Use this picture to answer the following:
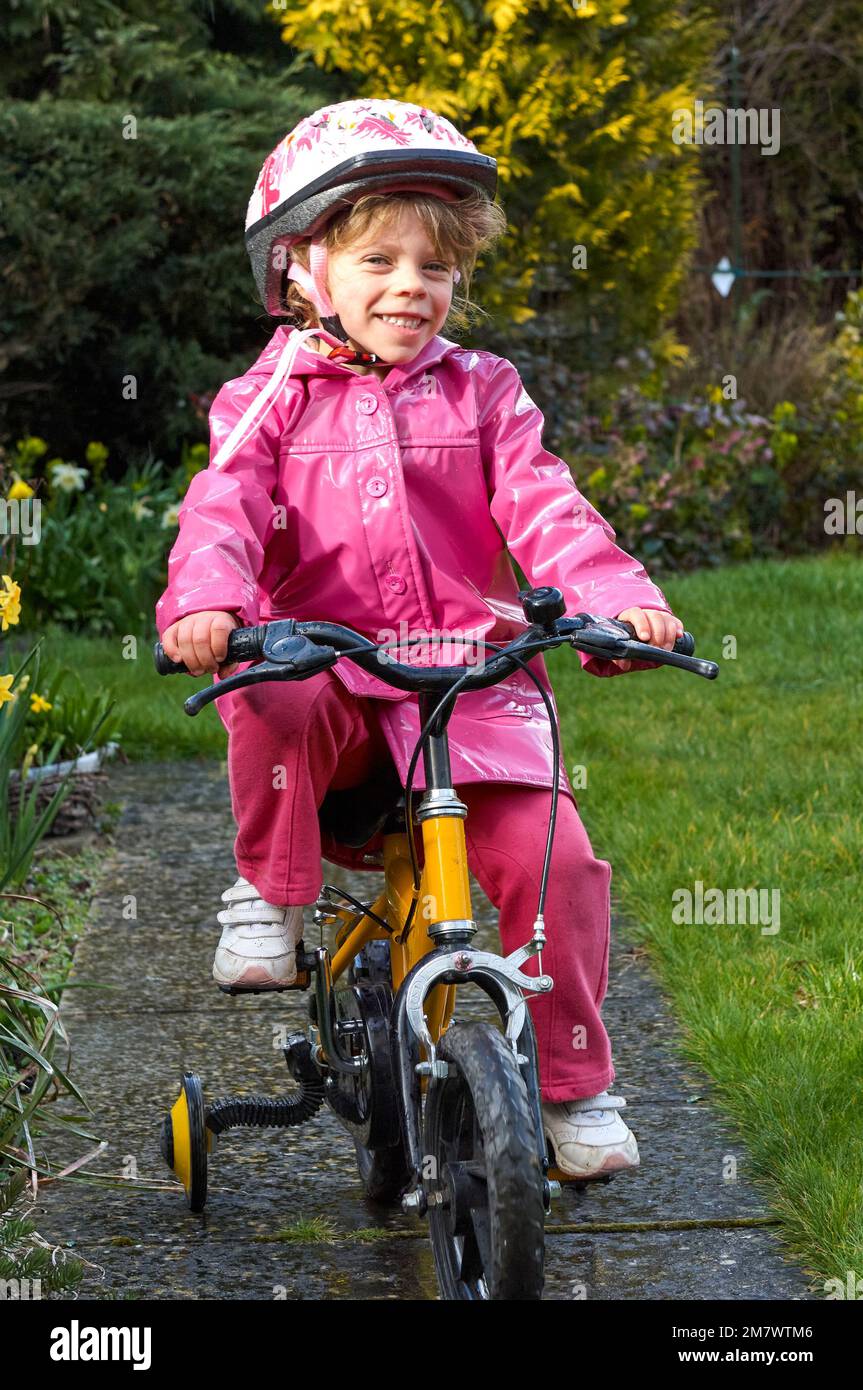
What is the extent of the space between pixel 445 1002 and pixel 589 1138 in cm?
30

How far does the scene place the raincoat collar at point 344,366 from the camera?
2.66m

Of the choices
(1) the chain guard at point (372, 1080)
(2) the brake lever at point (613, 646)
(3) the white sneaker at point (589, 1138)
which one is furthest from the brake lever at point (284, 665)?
(3) the white sneaker at point (589, 1138)

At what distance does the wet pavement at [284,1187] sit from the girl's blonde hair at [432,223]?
4.39 ft

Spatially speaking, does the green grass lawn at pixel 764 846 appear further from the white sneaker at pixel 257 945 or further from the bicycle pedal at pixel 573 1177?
the white sneaker at pixel 257 945

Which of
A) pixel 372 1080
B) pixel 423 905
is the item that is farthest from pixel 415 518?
pixel 372 1080

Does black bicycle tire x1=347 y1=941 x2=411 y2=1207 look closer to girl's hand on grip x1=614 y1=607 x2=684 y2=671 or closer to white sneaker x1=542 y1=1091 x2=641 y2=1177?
white sneaker x1=542 y1=1091 x2=641 y2=1177

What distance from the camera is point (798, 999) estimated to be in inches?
137

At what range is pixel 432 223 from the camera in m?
2.54

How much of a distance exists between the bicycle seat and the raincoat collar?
0.59m

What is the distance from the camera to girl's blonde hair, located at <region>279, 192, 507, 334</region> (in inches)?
100

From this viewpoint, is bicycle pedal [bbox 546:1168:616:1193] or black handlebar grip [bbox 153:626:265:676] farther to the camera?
bicycle pedal [bbox 546:1168:616:1193]

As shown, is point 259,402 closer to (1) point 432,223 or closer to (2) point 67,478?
(1) point 432,223

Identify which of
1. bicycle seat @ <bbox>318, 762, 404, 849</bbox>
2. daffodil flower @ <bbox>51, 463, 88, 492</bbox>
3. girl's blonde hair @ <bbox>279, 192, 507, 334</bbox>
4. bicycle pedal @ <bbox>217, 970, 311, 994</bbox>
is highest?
girl's blonde hair @ <bbox>279, 192, 507, 334</bbox>

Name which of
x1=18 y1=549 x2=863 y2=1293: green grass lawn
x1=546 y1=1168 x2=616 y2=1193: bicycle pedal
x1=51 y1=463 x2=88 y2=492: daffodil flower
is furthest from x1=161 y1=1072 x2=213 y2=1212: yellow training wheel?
x1=51 y1=463 x2=88 y2=492: daffodil flower
